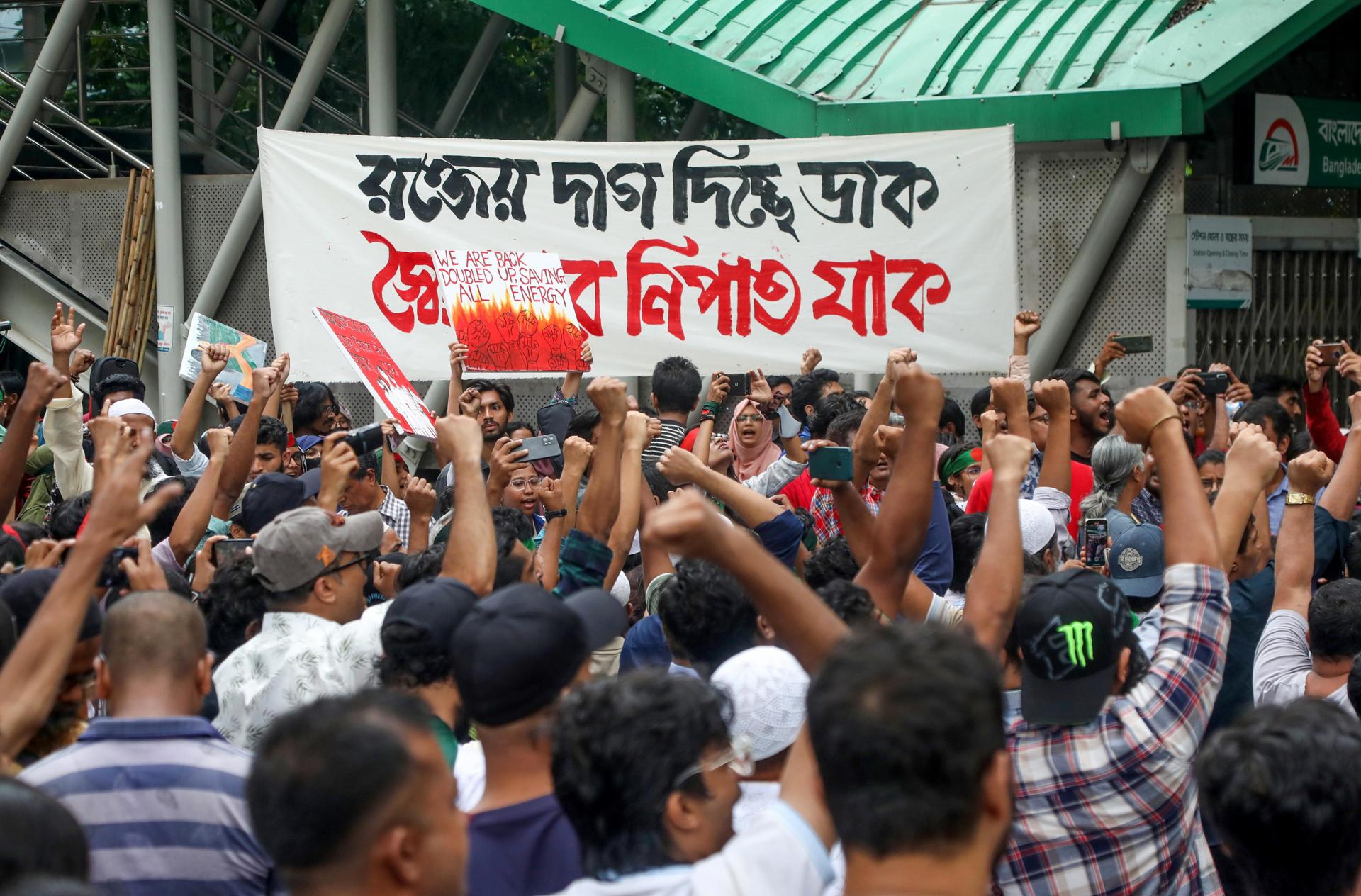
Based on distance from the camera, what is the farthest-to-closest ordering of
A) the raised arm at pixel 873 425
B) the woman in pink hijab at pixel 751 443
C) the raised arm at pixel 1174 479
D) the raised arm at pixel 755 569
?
the woman in pink hijab at pixel 751 443 < the raised arm at pixel 873 425 < the raised arm at pixel 1174 479 < the raised arm at pixel 755 569

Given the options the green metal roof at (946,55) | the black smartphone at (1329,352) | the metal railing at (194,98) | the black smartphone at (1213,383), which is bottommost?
the black smartphone at (1213,383)

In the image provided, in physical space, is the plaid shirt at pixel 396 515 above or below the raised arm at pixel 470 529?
below

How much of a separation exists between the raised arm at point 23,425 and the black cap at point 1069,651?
268cm

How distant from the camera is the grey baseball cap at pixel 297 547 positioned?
11.2 feet

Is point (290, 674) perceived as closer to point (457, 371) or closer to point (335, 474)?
point (335, 474)

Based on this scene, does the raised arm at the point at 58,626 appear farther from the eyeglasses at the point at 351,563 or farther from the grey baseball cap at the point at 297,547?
the eyeglasses at the point at 351,563

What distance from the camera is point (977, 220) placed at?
26.5ft

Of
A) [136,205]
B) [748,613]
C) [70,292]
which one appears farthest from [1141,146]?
[70,292]

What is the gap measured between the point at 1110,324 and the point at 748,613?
6.08 metres

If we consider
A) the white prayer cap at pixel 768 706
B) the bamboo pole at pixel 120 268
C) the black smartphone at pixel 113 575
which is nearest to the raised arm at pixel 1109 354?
the black smartphone at pixel 113 575

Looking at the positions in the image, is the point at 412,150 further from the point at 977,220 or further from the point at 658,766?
the point at 658,766

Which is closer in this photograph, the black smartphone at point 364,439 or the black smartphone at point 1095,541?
the black smartphone at point 1095,541

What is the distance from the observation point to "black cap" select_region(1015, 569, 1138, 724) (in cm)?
253

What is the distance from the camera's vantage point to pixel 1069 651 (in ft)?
8.29
